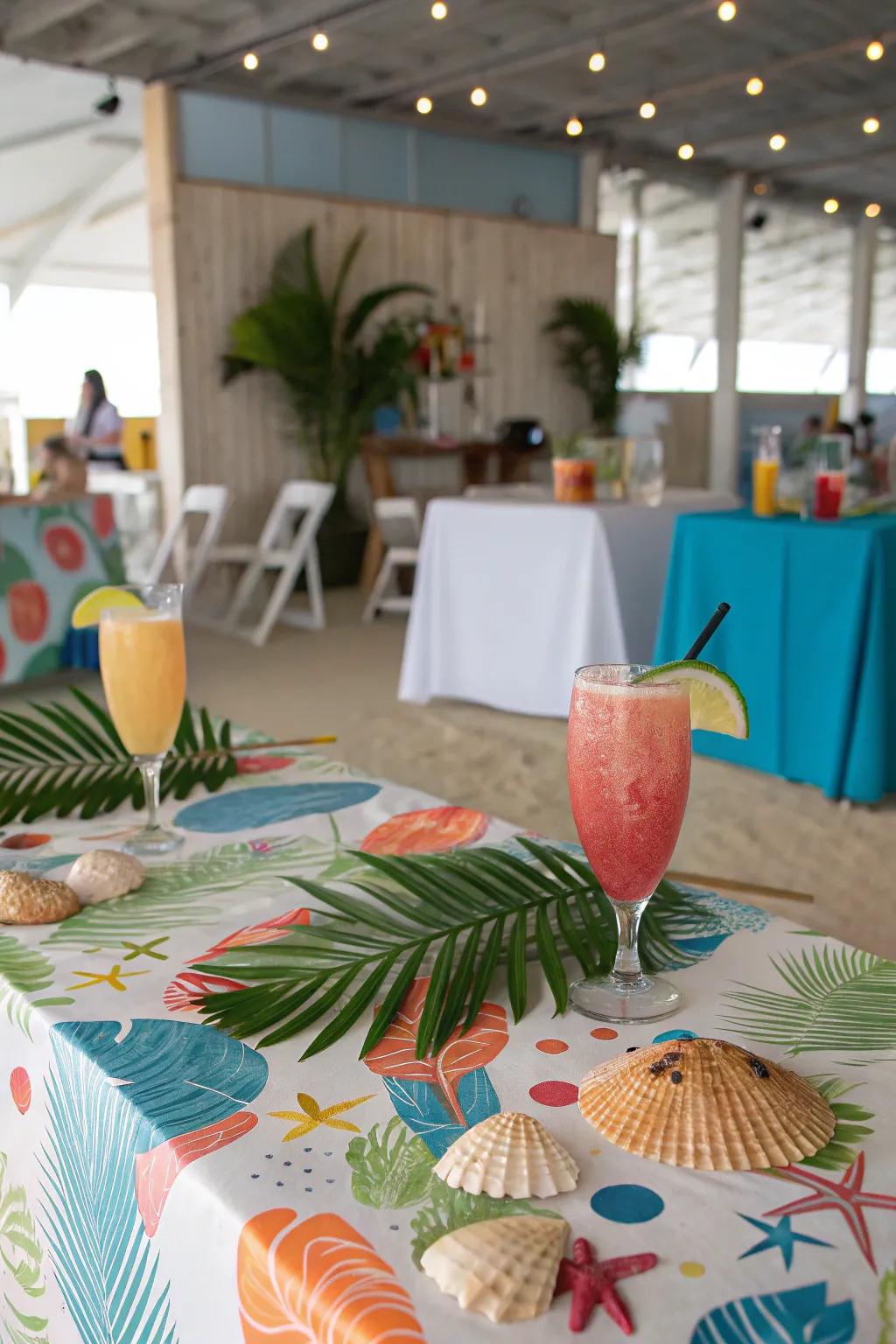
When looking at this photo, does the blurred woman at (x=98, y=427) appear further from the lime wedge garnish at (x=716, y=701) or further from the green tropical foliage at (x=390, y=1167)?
the green tropical foliage at (x=390, y=1167)

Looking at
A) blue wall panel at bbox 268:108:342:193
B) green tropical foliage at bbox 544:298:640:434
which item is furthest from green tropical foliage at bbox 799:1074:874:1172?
green tropical foliage at bbox 544:298:640:434

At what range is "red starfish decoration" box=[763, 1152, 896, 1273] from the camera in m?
0.49

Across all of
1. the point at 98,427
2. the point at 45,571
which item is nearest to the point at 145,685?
the point at 45,571

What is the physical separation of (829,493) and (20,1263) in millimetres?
3044

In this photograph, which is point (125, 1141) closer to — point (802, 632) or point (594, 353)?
point (802, 632)

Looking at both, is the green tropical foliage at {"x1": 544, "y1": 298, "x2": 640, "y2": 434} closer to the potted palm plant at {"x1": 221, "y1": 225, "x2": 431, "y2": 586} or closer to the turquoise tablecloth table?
the potted palm plant at {"x1": 221, "y1": 225, "x2": 431, "y2": 586}

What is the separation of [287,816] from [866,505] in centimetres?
286

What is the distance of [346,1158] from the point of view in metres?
0.55

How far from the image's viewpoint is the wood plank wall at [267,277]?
25.2 feet

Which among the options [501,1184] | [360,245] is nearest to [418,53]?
[360,245]

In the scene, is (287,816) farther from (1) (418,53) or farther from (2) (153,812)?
(1) (418,53)

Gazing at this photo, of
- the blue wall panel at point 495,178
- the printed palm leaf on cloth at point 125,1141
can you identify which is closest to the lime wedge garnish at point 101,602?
the printed palm leaf on cloth at point 125,1141

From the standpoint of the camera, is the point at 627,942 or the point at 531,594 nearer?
the point at 627,942

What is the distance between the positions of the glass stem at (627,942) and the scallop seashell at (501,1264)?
0.80ft
